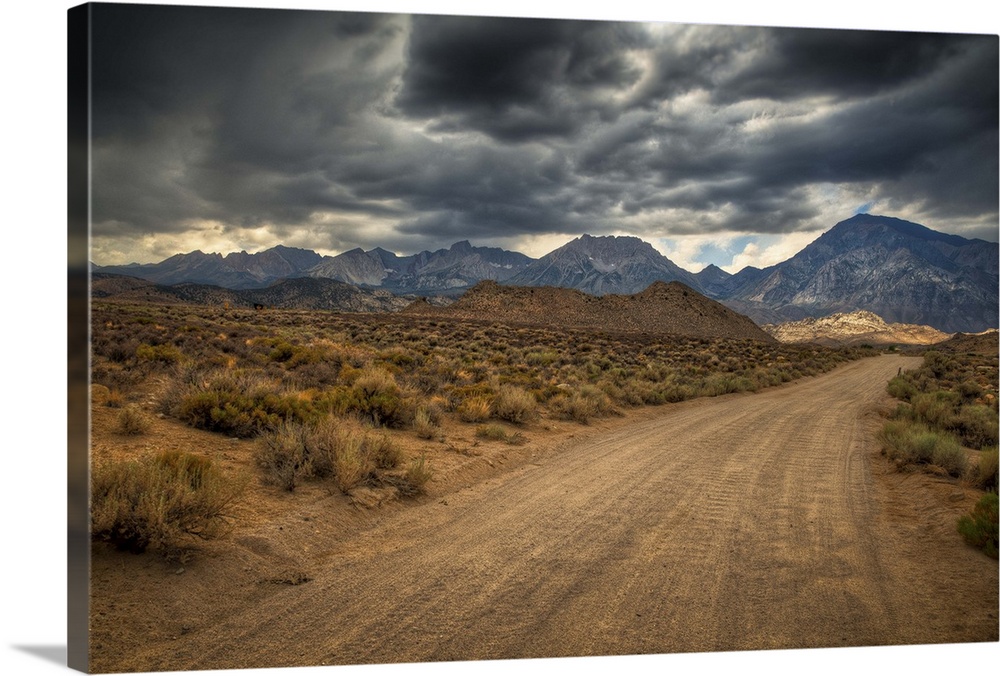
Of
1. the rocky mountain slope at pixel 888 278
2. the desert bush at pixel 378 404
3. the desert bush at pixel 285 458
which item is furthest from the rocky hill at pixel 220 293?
the rocky mountain slope at pixel 888 278

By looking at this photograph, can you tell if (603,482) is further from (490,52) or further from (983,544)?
(490,52)

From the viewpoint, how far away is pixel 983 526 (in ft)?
23.0

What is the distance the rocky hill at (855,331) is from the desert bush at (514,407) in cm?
608

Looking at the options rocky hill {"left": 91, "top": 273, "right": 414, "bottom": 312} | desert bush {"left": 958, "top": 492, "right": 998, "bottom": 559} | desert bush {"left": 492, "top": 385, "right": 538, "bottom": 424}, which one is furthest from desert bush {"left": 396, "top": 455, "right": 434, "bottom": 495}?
desert bush {"left": 958, "top": 492, "right": 998, "bottom": 559}

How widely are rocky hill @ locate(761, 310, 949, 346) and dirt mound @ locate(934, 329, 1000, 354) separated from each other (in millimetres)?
131

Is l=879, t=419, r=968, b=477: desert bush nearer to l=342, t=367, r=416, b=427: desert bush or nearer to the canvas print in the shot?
the canvas print

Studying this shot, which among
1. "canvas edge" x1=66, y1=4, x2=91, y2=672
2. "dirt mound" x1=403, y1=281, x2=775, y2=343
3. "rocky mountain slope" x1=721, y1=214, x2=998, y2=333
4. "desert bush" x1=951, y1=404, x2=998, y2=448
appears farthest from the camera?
"dirt mound" x1=403, y1=281, x2=775, y2=343

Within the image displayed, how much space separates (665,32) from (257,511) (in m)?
7.93

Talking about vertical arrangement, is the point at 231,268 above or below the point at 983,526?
above

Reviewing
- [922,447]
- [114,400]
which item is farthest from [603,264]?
[114,400]

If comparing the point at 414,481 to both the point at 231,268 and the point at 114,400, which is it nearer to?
the point at 231,268

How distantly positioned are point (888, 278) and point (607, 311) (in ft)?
133

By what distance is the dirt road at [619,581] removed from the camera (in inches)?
208

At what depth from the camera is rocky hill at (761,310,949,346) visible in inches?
426
